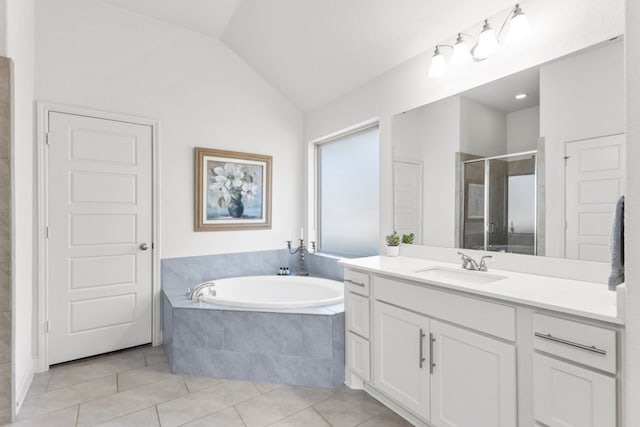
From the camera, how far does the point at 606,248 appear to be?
1.53 metres

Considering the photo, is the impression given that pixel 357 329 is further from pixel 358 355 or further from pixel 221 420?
pixel 221 420

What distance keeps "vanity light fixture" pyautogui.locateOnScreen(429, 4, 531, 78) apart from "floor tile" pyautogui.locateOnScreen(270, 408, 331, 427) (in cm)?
228

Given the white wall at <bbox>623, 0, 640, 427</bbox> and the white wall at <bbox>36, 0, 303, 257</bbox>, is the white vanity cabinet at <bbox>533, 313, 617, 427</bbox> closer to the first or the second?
the white wall at <bbox>623, 0, 640, 427</bbox>

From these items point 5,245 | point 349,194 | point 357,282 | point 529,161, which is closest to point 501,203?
point 529,161

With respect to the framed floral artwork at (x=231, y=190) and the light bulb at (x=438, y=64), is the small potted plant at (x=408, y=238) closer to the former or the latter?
the light bulb at (x=438, y=64)

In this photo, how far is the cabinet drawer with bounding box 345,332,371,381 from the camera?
2.11 meters

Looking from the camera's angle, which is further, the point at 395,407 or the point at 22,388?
the point at 22,388

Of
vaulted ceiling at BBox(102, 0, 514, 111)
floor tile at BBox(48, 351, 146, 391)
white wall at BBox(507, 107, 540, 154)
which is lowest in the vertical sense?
floor tile at BBox(48, 351, 146, 391)

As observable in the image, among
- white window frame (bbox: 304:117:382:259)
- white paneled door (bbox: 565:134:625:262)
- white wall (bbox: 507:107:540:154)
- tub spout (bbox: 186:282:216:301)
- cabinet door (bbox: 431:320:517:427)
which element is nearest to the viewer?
cabinet door (bbox: 431:320:517:427)

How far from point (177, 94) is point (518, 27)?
8.98 ft

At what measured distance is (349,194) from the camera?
3.43 metres

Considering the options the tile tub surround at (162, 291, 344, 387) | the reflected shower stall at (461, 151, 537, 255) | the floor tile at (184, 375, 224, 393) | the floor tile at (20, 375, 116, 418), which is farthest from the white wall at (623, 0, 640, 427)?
the floor tile at (20, 375, 116, 418)

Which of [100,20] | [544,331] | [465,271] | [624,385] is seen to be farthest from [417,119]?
[100,20]

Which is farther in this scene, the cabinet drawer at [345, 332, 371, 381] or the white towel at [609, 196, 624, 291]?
the cabinet drawer at [345, 332, 371, 381]
